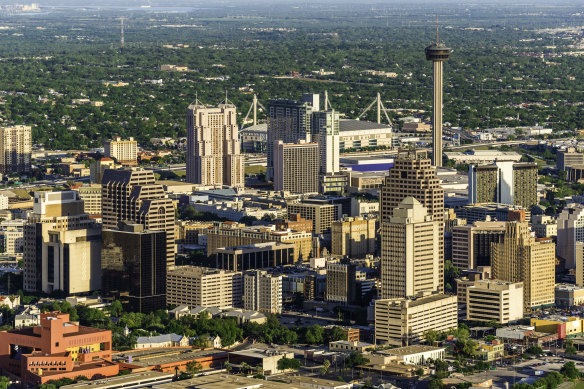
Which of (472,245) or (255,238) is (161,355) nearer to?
(255,238)

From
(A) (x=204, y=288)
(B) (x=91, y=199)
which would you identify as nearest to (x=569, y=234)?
(A) (x=204, y=288)

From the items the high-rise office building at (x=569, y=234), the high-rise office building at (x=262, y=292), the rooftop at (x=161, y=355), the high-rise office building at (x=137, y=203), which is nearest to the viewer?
the rooftop at (x=161, y=355)

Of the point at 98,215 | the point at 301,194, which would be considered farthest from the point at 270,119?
the point at 98,215

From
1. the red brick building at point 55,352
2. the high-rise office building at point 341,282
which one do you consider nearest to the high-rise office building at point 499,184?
the high-rise office building at point 341,282

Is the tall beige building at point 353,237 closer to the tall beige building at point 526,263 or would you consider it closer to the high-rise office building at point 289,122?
the tall beige building at point 526,263

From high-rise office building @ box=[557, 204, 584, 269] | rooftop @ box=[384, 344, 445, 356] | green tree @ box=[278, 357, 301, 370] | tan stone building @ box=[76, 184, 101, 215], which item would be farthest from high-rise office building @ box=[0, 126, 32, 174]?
green tree @ box=[278, 357, 301, 370]
